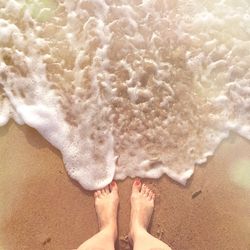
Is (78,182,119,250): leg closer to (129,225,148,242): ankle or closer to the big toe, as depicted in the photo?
the big toe

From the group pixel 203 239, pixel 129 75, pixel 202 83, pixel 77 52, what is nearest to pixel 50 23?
pixel 77 52

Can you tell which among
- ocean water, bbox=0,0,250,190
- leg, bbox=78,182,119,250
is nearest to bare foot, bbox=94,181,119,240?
leg, bbox=78,182,119,250

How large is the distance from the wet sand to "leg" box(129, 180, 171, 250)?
0.06m

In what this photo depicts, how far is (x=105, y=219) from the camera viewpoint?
3.16m

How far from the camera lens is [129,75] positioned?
11.5 ft

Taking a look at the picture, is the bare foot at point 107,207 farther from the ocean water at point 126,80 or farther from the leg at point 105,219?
the ocean water at point 126,80

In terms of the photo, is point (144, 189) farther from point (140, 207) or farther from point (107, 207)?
point (107, 207)

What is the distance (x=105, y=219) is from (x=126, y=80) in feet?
3.82

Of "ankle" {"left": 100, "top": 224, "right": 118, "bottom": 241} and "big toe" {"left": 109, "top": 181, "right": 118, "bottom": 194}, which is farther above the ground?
"big toe" {"left": 109, "top": 181, "right": 118, "bottom": 194}

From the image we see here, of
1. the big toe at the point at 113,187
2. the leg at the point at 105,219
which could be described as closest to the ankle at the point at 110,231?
the leg at the point at 105,219

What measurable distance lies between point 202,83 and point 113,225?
1.43m

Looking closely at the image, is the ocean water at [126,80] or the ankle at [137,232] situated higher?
the ocean water at [126,80]

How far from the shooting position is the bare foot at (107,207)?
315 centimetres

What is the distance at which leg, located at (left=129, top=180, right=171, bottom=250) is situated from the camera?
9.91ft
